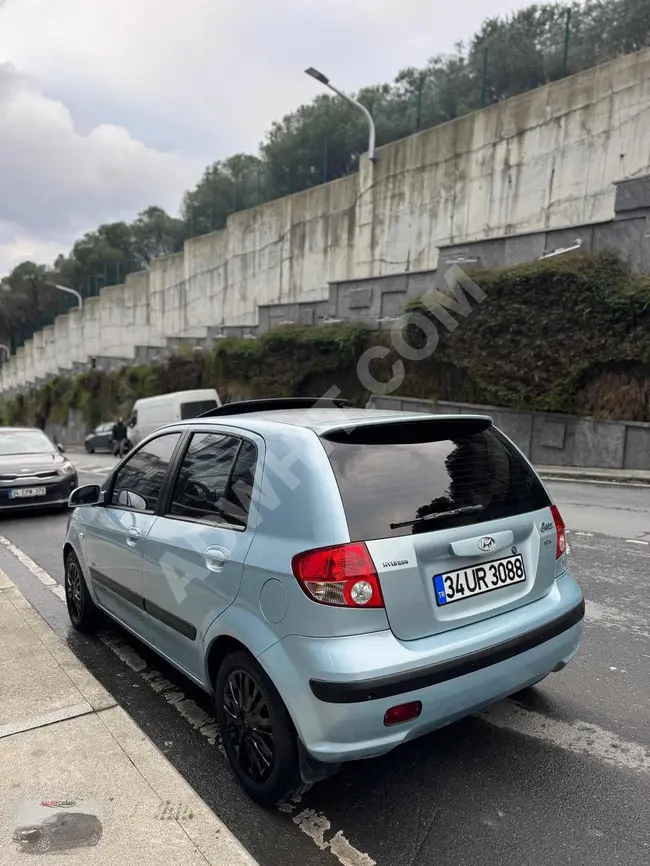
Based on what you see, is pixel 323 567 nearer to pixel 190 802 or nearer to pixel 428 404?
pixel 190 802

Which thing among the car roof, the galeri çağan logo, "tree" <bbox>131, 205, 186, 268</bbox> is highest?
"tree" <bbox>131, 205, 186, 268</bbox>

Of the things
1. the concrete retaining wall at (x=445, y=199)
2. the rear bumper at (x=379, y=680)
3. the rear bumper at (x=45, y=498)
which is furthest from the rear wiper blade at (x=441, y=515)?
the concrete retaining wall at (x=445, y=199)

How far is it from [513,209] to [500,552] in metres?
17.7

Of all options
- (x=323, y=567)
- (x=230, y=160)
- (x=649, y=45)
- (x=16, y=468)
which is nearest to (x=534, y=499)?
(x=323, y=567)

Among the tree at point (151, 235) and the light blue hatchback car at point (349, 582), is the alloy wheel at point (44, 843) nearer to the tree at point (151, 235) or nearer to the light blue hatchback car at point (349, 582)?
the light blue hatchback car at point (349, 582)

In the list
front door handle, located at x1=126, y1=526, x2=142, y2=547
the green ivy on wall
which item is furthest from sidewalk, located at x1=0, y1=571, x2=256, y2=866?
the green ivy on wall

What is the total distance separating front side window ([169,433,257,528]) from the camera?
2840mm

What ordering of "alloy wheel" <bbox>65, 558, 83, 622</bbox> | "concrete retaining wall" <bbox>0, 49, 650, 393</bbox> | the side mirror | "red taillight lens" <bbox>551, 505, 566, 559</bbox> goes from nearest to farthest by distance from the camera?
"red taillight lens" <bbox>551, 505, 566, 559</bbox>, the side mirror, "alloy wheel" <bbox>65, 558, 83, 622</bbox>, "concrete retaining wall" <bbox>0, 49, 650, 393</bbox>

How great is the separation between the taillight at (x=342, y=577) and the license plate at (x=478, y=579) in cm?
32

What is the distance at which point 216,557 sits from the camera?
275cm

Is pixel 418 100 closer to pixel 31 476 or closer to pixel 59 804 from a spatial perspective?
pixel 31 476

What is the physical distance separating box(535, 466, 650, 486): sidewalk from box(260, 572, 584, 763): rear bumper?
10.2m

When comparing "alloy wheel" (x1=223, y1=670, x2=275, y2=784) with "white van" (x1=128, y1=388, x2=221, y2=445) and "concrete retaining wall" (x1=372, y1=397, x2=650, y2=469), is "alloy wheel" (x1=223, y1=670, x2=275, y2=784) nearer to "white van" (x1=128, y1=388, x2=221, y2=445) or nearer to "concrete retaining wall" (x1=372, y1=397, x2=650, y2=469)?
"concrete retaining wall" (x1=372, y1=397, x2=650, y2=469)

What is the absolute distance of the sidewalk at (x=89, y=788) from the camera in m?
2.26
